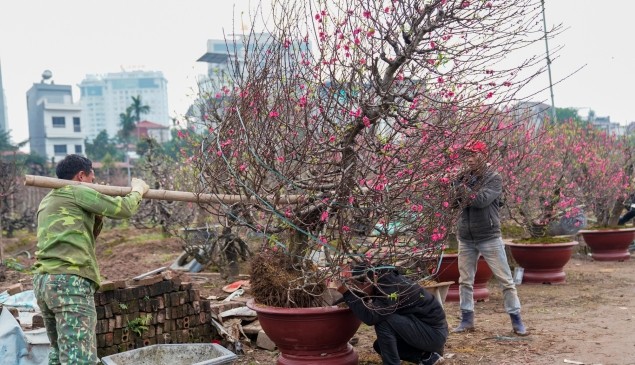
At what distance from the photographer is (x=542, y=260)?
29.5ft

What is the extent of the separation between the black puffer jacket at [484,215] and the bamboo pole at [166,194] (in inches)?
78.3

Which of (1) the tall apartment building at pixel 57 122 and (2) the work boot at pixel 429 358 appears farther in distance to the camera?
(1) the tall apartment building at pixel 57 122

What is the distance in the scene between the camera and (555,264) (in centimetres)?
902

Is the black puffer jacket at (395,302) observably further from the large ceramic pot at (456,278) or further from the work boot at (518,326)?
the large ceramic pot at (456,278)

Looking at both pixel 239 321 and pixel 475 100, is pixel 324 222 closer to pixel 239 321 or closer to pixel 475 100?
pixel 475 100

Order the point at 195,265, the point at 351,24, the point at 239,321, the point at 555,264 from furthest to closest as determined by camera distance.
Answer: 1. the point at 195,265
2. the point at 555,264
3. the point at 239,321
4. the point at 351,24

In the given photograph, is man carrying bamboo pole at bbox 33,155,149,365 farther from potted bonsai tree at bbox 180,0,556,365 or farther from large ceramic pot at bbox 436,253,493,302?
large ceramic pot at bbox 436,253,493,302

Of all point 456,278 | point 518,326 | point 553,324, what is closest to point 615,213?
point 456,278

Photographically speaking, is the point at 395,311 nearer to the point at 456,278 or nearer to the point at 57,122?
the point at 456,278

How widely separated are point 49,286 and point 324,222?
1885mm

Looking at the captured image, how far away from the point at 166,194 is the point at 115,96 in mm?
160863

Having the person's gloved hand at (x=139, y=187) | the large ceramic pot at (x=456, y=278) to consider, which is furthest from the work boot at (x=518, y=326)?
the person's gloved hand at (x=139, y=187)

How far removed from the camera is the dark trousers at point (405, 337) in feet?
15.4

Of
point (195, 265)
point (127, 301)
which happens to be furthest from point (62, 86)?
point (127, 301)
